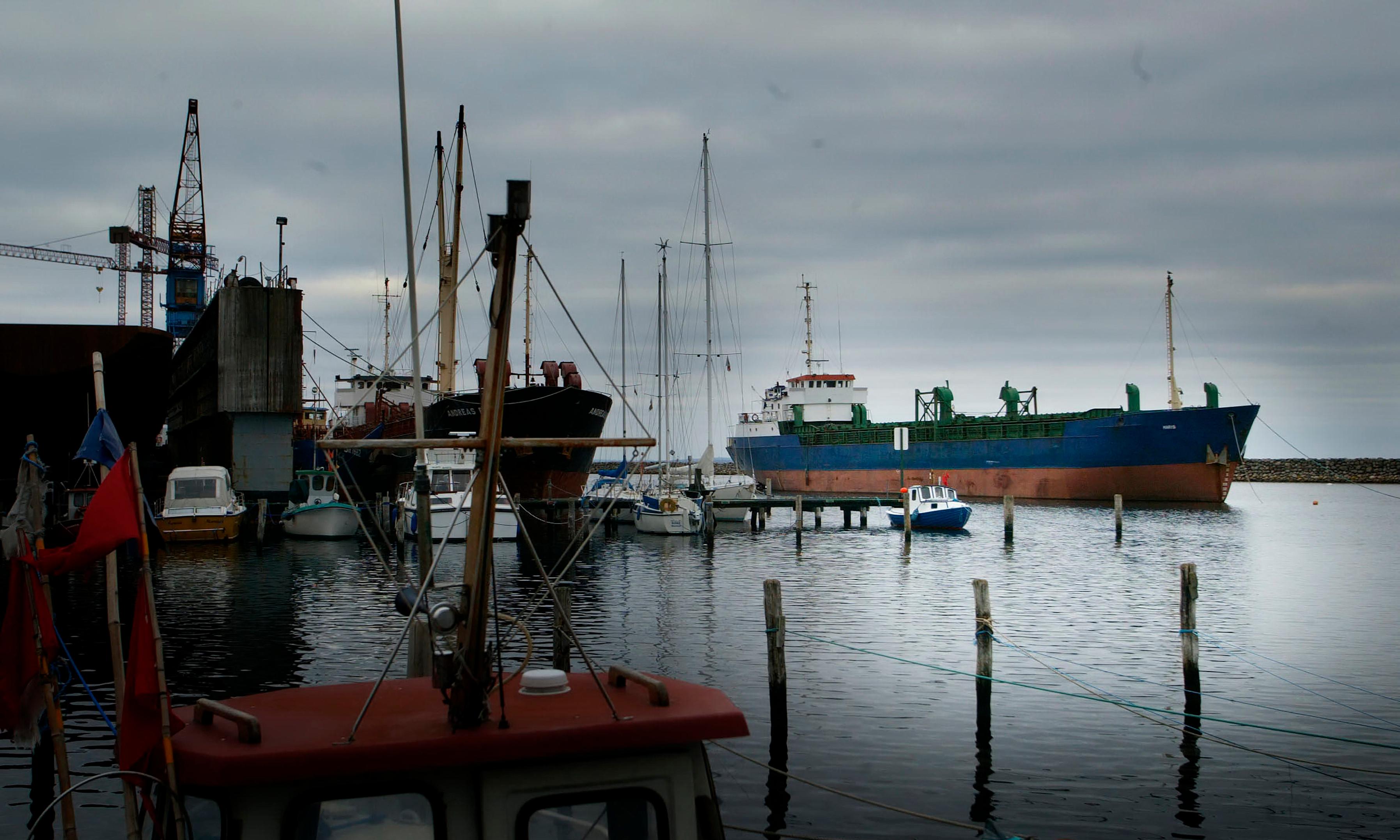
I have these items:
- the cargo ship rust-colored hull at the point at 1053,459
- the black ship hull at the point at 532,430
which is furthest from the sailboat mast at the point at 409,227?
the cargo ship rust-colored hull at the point at 1053,459

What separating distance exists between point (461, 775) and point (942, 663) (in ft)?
48.5

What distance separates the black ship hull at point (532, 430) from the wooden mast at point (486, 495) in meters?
40.2

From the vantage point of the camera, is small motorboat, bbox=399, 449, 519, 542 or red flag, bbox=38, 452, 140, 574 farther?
small motorboat, bbox=399, 449, 519, 542

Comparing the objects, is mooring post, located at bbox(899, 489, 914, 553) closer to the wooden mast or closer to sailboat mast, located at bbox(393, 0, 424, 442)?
sailboat mast, located at bbox(393, 0, 424, 442)

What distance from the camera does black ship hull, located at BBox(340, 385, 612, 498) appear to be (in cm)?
4756

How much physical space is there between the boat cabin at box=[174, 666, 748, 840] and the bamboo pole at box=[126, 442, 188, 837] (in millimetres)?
52

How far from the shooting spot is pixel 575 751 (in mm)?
4852

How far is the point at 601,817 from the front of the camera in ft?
16.2

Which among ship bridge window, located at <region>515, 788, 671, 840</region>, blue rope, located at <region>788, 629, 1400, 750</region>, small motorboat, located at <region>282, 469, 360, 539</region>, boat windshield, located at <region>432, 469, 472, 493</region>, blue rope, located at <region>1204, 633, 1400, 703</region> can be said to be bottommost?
blue rope, located at <region>1204, 633, 1400, 703</region>

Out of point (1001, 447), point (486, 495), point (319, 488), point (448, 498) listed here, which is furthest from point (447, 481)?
point (1001, 447)

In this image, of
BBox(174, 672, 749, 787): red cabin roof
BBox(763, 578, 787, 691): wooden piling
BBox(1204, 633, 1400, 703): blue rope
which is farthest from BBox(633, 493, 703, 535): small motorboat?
BBox(174, 672, 749, 787): red cabin roof

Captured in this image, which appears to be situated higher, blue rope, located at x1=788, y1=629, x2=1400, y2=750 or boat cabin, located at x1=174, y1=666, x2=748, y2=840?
boat cabin, located at x1=174, y1=666, x2=748, y2=840

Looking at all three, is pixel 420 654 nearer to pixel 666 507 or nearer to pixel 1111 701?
pixel 1111 701

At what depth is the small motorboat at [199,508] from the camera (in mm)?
34938
